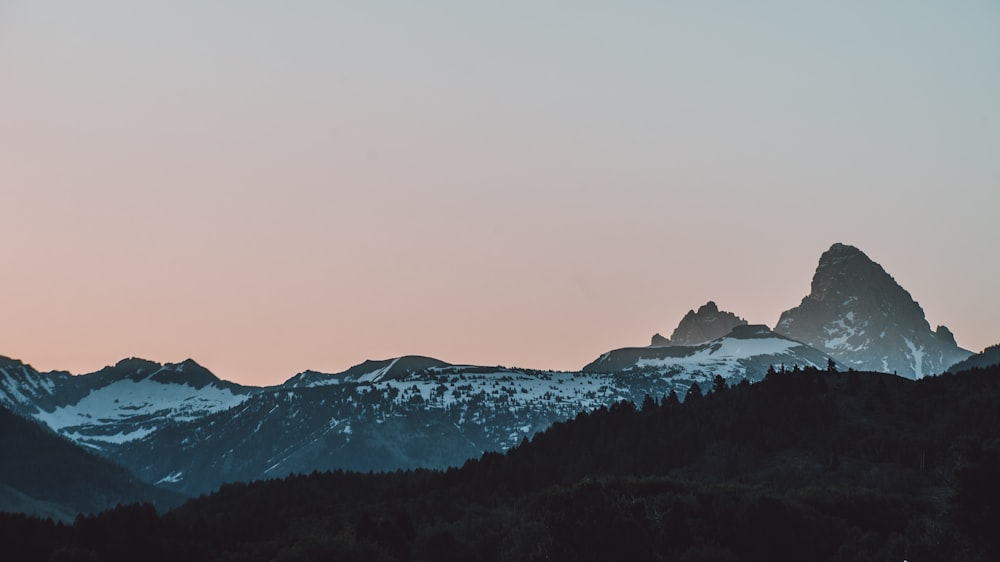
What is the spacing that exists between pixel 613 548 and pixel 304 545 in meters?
58.7

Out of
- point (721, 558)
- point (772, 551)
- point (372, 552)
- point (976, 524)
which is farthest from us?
point (372, 552)

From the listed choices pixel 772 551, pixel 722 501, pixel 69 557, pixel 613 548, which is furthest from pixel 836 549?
pixel 69 557

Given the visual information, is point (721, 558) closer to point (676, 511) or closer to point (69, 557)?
point (676, 511)

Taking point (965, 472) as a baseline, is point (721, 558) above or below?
below

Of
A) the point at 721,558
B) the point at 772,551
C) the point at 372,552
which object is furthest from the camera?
the point at 372,552

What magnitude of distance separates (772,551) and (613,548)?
129 feet

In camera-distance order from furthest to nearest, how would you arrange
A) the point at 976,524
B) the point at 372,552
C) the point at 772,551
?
the point at 372,552 → the point at 772,551 → the point at 976,524

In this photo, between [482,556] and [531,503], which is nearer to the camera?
[531,503]

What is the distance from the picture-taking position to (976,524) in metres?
139

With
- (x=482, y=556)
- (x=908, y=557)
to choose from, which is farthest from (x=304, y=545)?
(x=908, y=557)

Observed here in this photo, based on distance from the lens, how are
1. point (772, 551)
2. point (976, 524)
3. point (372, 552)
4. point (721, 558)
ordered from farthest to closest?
point (372, 552)
point (772, 551)
point (721, 558)
point (976, 524)

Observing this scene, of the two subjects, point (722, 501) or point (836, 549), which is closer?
point (836, 549)

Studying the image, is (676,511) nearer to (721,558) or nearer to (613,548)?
(721,558)

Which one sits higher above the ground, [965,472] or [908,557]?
[965,472]
